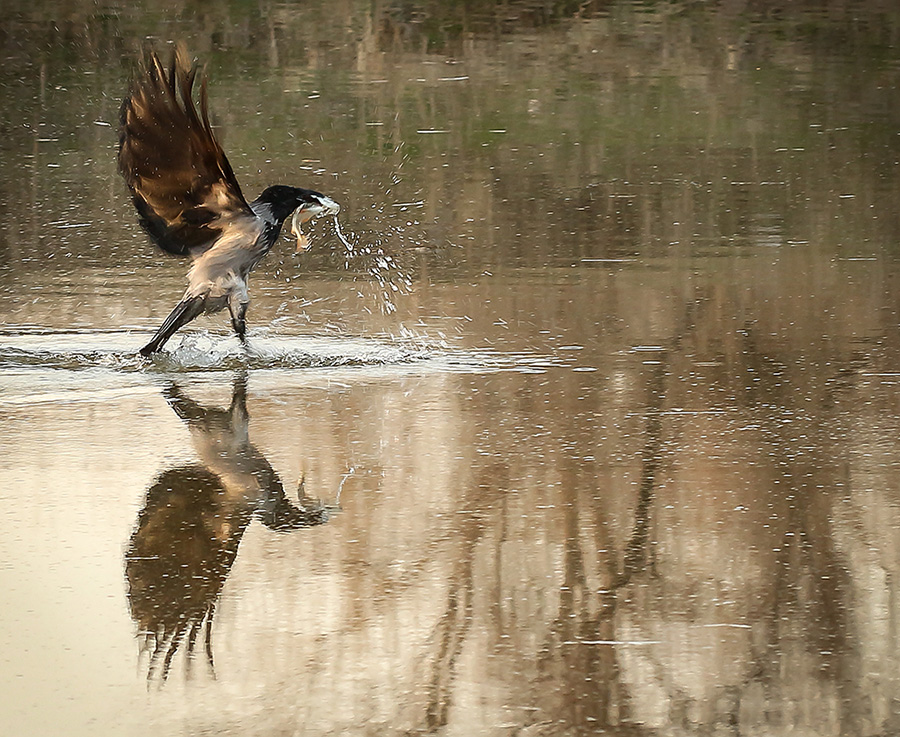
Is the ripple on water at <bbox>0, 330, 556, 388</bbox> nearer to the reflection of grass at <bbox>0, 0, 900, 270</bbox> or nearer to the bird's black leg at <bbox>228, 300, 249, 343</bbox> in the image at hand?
the bird's black leg at <bbox>228, 300, 249, 343</bbox>

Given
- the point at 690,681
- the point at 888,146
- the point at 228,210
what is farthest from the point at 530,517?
the point at 888,146

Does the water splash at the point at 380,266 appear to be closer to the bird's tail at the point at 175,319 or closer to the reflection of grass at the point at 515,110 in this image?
the reflection of grass at the point at 515,110

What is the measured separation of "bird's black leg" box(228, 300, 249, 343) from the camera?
7301 mm

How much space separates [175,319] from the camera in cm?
717

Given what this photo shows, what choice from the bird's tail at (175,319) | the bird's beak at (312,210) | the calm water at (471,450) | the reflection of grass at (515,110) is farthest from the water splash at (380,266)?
the bird's tail at (175,319)

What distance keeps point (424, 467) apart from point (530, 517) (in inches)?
27.2

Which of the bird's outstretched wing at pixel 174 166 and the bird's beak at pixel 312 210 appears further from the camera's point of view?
the bird's beak at pixel 312 210

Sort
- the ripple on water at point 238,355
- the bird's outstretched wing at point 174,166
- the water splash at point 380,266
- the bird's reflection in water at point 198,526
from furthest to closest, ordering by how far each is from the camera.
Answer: the water splash at point 380,266
the ripple on water at point 238,355
the bird's outstretched wing at point 174,166
the bird's reflection in water at point 198,526

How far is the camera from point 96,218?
37.5 feet

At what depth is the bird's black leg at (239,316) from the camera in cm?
730

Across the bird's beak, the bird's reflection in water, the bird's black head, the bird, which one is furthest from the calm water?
the bird's black head

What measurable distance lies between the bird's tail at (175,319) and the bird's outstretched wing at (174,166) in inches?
8.5

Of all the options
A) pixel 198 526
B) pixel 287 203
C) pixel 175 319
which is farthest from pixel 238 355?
pixel 198 526

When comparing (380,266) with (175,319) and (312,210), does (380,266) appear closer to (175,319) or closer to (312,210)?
(312,210)
